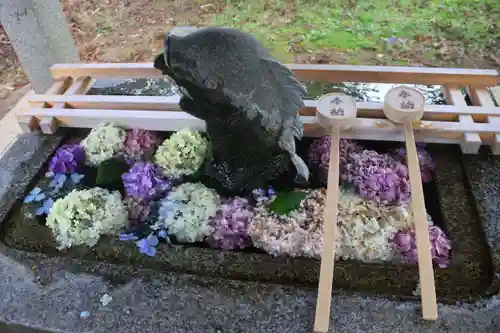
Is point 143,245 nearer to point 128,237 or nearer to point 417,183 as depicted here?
point 128,237

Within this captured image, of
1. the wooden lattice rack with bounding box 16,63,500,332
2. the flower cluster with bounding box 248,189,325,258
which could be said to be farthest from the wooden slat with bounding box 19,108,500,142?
the flower cluster with bounding box 248,189,325,258

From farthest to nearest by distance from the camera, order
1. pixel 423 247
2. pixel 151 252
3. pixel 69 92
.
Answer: pixel 69 92 < pixel 151 252 < pixel 423 247

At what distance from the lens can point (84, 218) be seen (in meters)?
1.84

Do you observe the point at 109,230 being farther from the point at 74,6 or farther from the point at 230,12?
the point at 74,6

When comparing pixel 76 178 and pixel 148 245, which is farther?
pixel 76 178

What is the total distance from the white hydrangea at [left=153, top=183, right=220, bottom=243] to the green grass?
2436mm

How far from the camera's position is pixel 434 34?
4148 millimetres

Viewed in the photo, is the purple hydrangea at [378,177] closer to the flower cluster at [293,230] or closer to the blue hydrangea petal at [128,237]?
the flower cluster at [293,230]

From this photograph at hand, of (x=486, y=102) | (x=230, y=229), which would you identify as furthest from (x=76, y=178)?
(x=486, y=102)

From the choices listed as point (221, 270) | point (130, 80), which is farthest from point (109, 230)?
point (130, 80)

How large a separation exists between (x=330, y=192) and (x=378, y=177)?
0.27 metres

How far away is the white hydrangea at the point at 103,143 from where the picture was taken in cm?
212

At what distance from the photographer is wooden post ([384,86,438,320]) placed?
149 centimetres

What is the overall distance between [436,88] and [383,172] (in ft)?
2.33
